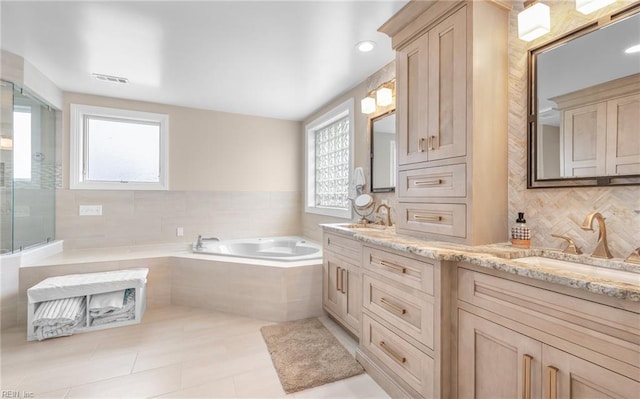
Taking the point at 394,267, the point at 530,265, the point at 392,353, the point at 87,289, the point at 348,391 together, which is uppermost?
the point at 530,265

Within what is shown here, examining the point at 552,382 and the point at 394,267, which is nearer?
the point at 552,382

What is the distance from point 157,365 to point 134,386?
21 cm

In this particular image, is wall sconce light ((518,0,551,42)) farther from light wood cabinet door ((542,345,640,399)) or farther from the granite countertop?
light wood cabinet door ((542,345,640,399))

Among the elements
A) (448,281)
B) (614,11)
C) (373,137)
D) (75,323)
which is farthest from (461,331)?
(75,323)

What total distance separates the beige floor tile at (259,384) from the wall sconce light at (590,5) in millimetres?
2419

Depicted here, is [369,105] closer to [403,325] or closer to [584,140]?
[584,140]

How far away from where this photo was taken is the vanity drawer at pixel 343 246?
208cm

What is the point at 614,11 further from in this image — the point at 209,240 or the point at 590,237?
the point at 209,240

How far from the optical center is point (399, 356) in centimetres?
156

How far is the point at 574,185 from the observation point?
4.31 feet

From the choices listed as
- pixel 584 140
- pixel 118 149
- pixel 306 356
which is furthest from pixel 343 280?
pixel 118 149

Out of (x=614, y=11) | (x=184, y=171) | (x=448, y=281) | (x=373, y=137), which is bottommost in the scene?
(x=448, y=281)

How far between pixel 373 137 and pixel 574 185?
167 cm

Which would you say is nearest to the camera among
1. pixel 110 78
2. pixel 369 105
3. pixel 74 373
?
pixel 74 373
